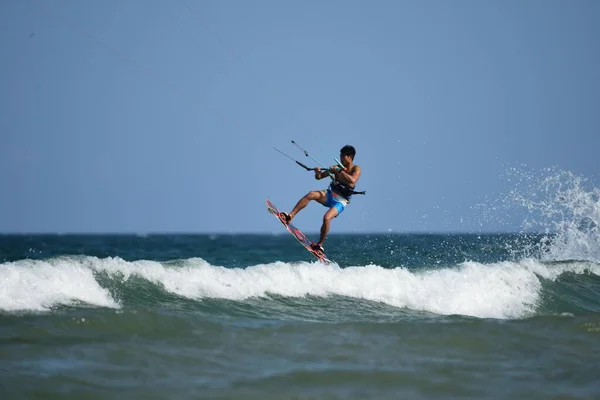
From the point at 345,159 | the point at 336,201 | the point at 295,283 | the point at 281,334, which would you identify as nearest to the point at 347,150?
the point at 345,159

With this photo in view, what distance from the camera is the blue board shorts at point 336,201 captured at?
11781 mm

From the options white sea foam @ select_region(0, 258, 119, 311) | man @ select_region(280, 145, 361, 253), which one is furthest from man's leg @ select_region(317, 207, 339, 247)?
Answer: white sea foam @ select_region(0, 258, 119, 311)

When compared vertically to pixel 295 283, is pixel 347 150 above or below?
above

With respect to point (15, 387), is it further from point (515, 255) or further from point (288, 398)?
point (515, 255)

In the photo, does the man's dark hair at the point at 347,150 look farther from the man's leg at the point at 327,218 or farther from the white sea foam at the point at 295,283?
the white sea foam at the point at 295,283

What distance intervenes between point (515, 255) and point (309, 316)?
434 inches

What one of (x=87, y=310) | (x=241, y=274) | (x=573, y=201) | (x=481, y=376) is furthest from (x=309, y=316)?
(x=573, y=201)

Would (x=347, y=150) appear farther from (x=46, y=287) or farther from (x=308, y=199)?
(x=46, y=287)

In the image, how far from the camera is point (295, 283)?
10.9 m

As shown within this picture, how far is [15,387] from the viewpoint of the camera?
17.0 feet

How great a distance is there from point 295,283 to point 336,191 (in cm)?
186

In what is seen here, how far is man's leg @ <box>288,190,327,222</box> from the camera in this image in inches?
455

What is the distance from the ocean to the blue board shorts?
1.06 m

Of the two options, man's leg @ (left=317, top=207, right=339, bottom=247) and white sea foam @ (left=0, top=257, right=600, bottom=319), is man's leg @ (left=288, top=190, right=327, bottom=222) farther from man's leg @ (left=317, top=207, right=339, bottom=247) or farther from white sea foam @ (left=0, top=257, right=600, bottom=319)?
white sea foam @ (left=0, top=257, right=600, bottom=319)
